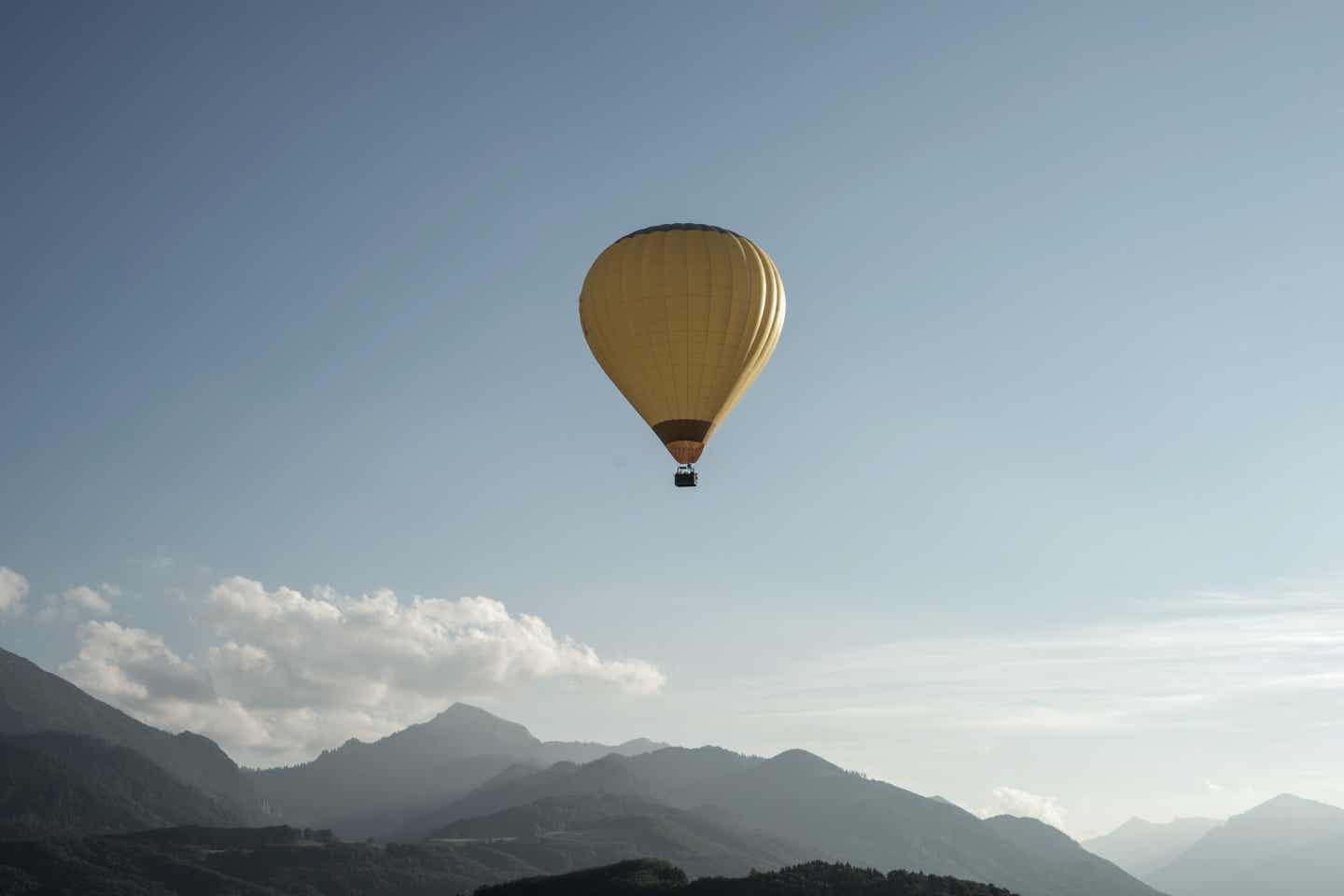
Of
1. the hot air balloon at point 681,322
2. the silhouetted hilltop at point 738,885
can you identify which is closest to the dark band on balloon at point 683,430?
the hot air balloon at point 681,322

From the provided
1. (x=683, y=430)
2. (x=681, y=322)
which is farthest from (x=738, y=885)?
(x=681, y=322)

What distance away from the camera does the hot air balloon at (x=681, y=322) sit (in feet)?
232

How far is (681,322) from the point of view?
232ft

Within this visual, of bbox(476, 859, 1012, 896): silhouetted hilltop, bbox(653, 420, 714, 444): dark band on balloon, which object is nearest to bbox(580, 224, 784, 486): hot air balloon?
bbox(653, 420, 714, 444): dark band on balloon

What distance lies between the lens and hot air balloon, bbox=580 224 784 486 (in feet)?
232

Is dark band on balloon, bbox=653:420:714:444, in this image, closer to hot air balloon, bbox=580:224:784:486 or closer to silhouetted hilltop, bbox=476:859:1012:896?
hot air balloon, bbox=580:224:784:486

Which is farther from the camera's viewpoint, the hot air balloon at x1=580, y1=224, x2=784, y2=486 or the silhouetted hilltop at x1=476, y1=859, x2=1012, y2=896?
the silhouetted hilltop at x1=476, y1=859, x2=1012, y2=896

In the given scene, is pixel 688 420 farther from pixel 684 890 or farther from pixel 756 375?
pixel 684 890

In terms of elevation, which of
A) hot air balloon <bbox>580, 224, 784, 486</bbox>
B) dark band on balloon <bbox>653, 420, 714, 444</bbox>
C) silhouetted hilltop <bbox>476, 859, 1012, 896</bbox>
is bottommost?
silhouetted hilltop <bbox>476, 859, 1012, 896</bbox>

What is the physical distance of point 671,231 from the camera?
7225 centimetres

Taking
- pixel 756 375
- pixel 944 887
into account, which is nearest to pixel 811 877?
pixel 944 887

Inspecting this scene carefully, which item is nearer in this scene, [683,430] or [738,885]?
[683,430]

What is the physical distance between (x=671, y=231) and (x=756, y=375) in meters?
10.6

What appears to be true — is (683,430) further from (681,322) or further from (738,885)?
(738,885)
